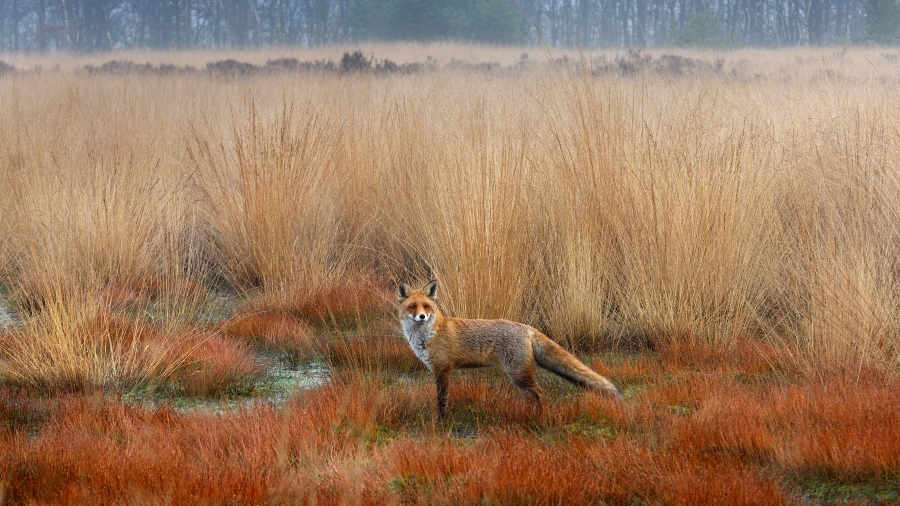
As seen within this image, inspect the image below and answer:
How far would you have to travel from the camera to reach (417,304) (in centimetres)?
416

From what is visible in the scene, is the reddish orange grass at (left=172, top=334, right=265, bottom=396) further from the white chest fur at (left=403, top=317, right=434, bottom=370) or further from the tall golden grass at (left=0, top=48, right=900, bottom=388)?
the white chest fur at (left=403, top=317, right=434, bottom=370)

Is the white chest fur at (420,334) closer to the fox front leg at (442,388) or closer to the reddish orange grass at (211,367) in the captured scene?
the fox front leg at (442,388)

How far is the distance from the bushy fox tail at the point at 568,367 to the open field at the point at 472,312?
0.13 metres

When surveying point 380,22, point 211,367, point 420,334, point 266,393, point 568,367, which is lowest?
point 266,393

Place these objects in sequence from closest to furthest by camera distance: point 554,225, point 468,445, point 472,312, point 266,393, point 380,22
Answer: point 468,445, point 266,393, point 472,312, point 554,225, point 380,22

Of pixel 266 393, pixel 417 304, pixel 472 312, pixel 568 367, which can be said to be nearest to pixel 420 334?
pixel 417 304

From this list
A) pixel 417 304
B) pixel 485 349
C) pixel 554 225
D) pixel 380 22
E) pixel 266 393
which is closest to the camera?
pixel 417 304

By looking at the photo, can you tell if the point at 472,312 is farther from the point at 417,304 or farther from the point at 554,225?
the point at 417,304

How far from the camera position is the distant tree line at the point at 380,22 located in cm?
3912

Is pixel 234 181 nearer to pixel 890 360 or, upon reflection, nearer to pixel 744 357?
pixel 744 357

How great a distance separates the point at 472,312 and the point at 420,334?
1293mm

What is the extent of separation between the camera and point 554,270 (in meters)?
6.11

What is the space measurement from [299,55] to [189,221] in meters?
23.7

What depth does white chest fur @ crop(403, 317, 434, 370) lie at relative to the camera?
13.9 ft
